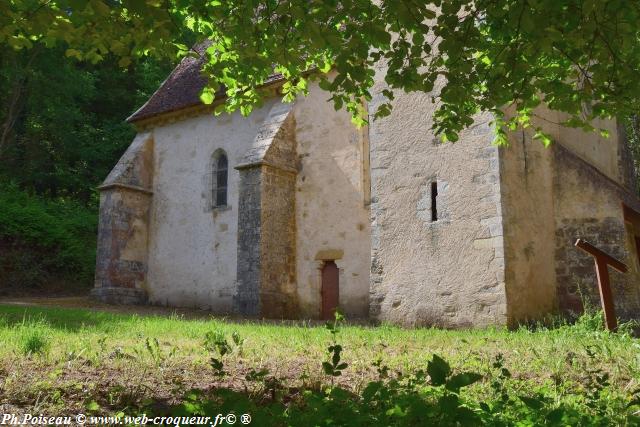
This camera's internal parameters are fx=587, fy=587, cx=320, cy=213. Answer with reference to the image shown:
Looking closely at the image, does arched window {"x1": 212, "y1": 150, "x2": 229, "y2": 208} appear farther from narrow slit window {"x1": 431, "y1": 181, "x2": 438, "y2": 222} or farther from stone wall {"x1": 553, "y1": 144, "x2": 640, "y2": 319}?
stone wall {"x1": 553, "y1": 144, "x2": 640, "y2": 319}

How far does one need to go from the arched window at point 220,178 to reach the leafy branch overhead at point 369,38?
32.5 feet

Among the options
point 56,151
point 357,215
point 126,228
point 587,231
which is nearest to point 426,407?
point 587,231

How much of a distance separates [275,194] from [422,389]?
981 centimetres

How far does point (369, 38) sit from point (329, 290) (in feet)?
31.3

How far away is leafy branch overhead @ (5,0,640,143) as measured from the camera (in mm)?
4234

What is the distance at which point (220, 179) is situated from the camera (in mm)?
16219

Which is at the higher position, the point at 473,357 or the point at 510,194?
the point at 510,194

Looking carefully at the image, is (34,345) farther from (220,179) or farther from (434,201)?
(220,179)

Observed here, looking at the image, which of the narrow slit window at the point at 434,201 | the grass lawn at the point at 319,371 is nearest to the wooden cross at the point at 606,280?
the grass lawn at the point at 319,371

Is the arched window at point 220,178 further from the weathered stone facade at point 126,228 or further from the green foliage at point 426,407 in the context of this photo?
the green foliage at point 426,407

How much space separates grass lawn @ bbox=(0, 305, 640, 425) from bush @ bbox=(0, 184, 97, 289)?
12.3m

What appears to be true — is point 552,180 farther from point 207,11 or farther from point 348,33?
point 207,11

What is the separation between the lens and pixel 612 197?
35.0 ft

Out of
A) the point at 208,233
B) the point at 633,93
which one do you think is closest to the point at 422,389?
the point at 633,93
